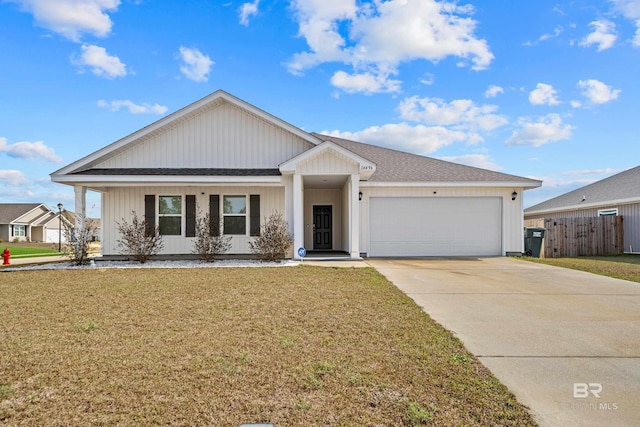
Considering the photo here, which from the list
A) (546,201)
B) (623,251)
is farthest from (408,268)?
(546,201)

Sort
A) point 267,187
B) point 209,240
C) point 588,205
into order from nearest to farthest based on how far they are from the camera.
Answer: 1. point 209,240
2. point 267,187
3. point 588,205

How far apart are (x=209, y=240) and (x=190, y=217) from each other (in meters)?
1.53

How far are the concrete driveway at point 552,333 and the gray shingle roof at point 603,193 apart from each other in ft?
40.0

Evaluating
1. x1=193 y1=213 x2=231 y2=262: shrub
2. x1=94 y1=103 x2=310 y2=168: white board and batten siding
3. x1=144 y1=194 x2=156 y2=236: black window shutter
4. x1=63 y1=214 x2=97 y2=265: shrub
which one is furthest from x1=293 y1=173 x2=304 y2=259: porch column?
x1=63 y1=214 x2=97 y2=265: shrub

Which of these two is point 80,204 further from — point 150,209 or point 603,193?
point 603,193

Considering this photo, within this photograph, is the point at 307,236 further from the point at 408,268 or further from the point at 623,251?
the point at 623,251

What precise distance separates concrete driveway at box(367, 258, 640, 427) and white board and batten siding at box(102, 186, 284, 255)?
6.46 metres

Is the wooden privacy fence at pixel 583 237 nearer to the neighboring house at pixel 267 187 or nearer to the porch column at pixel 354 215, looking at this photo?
the neighboring house at pixel 267 187

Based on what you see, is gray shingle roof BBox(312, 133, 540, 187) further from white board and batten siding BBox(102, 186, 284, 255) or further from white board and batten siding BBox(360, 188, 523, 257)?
white board and batten siding BBox(102, 186, 284, 255)

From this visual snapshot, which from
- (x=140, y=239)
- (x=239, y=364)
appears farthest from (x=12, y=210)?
(x=239, y=364)

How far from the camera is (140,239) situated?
42.9ft

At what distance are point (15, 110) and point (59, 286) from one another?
11.9 metres

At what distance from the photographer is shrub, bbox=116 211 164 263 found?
1301 centimetres

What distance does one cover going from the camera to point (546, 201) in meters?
26.9
